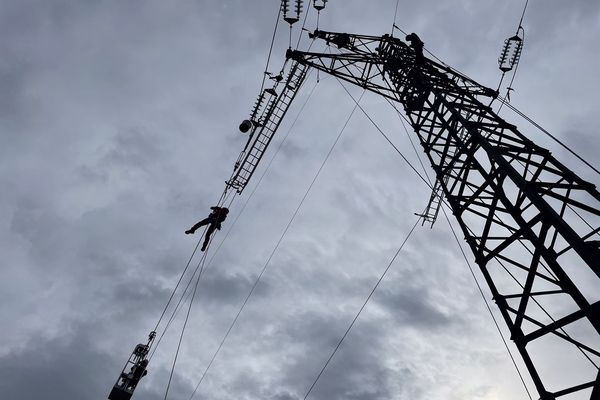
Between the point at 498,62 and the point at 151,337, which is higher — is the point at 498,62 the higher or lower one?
the higher one

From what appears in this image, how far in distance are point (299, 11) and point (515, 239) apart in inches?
416

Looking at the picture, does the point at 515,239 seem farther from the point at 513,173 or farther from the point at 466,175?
the point at 466,175

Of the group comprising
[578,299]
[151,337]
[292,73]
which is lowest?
[578,299]

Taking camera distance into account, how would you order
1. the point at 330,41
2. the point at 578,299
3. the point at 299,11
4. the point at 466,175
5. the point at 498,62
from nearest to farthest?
the point at 578,299 → the point at 466,175 → the point at 299,11 → the point at 498,62 → the point at 330,41

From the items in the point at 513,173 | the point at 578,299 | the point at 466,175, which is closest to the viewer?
the point at 578,299

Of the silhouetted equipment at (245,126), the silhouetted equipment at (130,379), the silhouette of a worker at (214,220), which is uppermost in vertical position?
the silhouetted equipment at (245,126)

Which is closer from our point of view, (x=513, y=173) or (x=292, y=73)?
(x=513, y=173)

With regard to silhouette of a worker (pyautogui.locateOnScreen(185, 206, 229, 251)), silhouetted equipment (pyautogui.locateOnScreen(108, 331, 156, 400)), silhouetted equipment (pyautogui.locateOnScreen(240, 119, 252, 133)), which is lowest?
silhouetted equipment (pyautogui.locateOnScreen(108, 331, 156, 400))

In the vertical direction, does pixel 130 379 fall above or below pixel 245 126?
below

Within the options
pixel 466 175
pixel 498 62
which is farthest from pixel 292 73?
pixel 466 175

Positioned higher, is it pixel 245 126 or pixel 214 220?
pixel 245 126

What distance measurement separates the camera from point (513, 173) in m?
8.95

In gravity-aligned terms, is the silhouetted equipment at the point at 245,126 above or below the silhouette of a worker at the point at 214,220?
above

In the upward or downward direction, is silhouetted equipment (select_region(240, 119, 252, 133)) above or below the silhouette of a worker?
above
